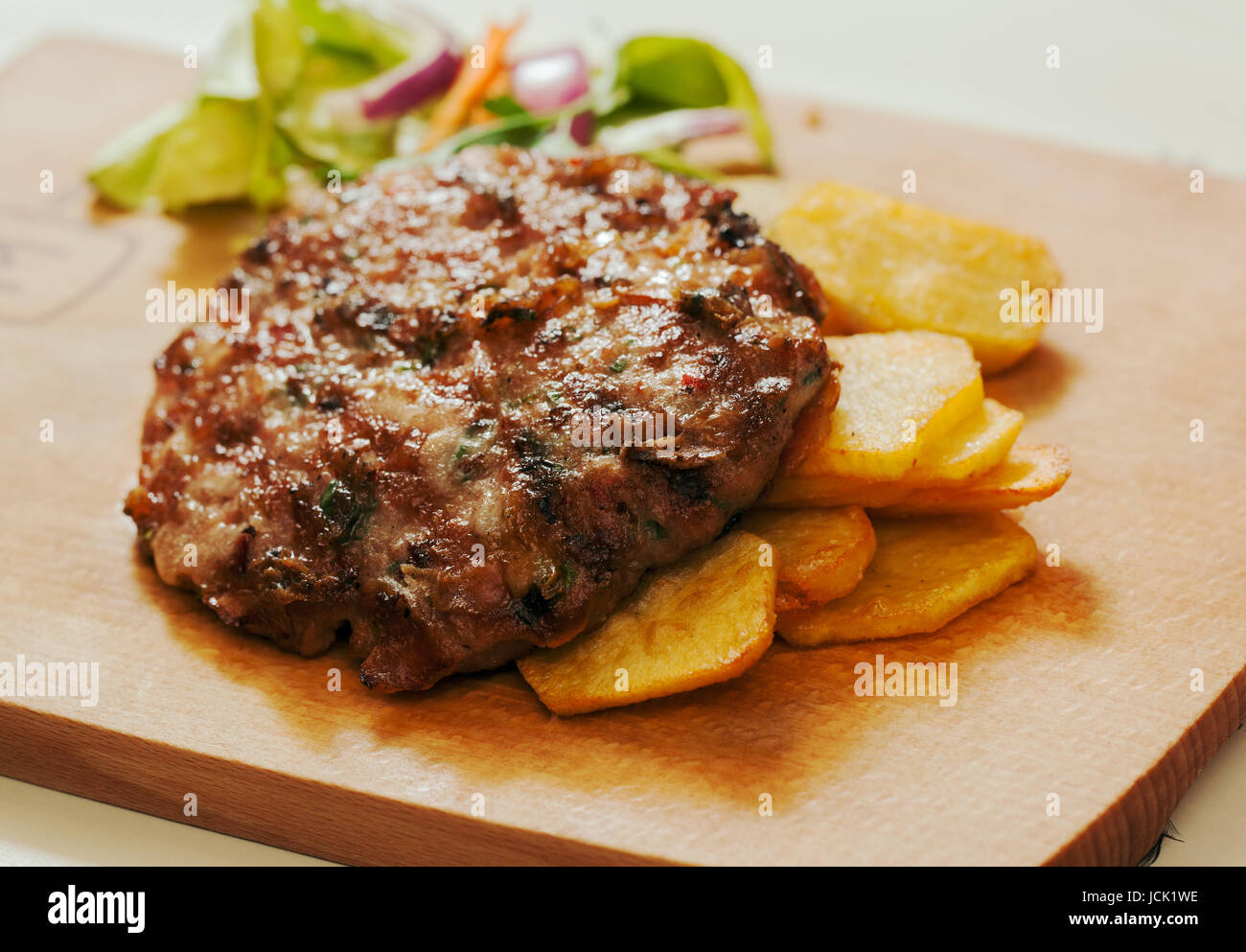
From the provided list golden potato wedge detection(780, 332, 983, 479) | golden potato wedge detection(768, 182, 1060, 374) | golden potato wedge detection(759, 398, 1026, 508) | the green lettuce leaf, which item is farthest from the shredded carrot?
golden potato wedge detection(759, 398, 1026, 508)

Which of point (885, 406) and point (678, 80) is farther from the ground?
point (678, 80)

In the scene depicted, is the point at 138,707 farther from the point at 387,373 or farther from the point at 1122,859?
the point at 1122,859

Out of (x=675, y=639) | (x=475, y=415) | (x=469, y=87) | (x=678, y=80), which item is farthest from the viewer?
(x=469, y=87)

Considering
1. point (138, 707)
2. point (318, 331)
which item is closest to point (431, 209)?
point (318, 331)

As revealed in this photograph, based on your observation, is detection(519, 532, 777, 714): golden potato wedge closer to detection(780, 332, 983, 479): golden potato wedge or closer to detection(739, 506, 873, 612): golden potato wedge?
detection(739, 506, 873, 612): golden potato wedge

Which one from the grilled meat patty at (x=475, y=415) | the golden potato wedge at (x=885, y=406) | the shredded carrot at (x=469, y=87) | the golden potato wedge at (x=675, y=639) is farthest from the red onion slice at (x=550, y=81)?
the golden potato wedge at (x=675, y=639)

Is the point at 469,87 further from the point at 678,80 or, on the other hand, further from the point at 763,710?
the point at 763,710

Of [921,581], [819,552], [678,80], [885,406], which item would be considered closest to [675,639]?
[819,552]
